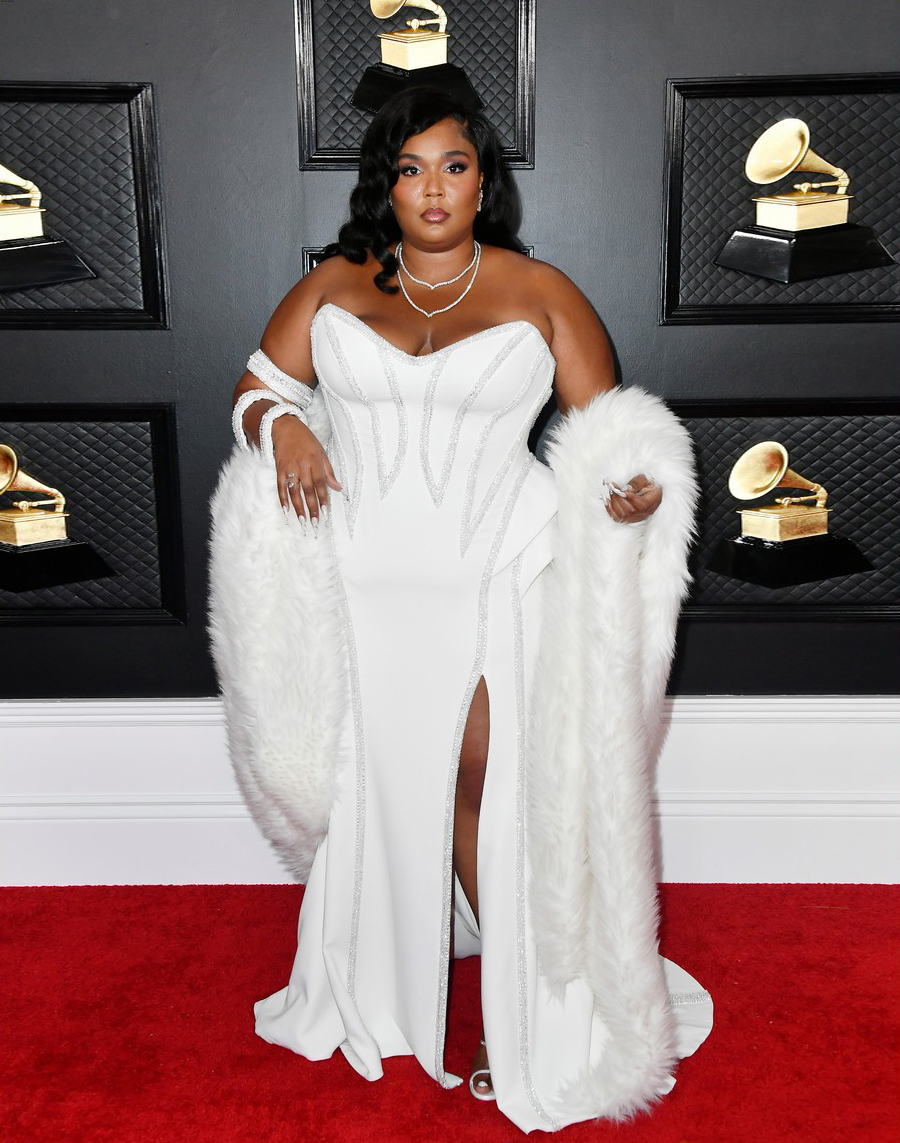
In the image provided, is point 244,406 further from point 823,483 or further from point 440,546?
point 823,483

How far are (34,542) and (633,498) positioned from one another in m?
1.67

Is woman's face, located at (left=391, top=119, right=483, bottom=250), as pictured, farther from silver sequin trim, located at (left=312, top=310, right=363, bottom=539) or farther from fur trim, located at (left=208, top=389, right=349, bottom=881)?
fur trim, located at (left=208, top=389, right=349, bottom=881)

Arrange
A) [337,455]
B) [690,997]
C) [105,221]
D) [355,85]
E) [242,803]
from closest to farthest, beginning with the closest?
[337,455] < [690,997] < [355,85] < [105,221] < [242,803]

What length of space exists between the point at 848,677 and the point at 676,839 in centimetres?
65

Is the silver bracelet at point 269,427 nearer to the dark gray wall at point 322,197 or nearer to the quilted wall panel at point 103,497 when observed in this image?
the dark gray wall at point 322,197

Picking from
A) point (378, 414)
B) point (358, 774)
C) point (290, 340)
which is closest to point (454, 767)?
point (358, 774)

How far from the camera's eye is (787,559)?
289cm

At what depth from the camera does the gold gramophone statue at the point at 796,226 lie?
8.73 ft

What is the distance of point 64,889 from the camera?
10.2 feet

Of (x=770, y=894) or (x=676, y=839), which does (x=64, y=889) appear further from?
(x=770, y=894)

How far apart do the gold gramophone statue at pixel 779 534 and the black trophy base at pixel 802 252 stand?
0.43 m

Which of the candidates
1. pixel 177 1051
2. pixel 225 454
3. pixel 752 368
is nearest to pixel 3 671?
pixel 225 454

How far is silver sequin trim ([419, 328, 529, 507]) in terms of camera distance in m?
2.08

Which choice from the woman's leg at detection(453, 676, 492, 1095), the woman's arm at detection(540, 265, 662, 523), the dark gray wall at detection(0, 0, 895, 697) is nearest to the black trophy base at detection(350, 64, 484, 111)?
the dark gray wall at detection(0, 0, 895, 697)
